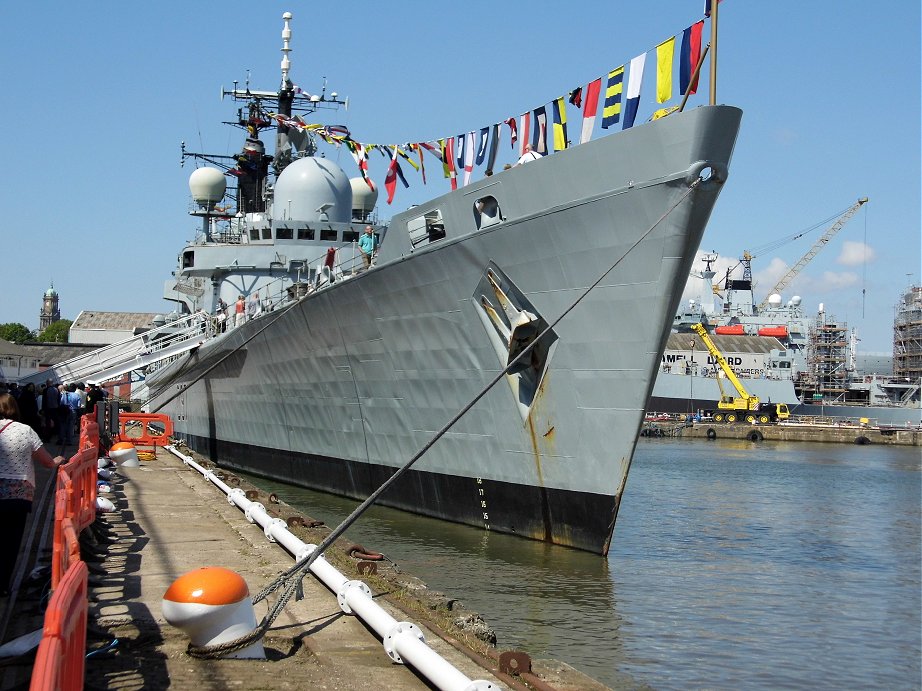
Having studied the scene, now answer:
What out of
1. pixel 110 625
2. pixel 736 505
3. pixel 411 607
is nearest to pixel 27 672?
pixel 110 625

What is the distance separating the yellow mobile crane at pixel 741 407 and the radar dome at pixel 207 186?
126ft

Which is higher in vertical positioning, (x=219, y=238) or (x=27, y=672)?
(x=219, y=238)

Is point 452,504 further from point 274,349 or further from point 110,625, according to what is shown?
point 110,625

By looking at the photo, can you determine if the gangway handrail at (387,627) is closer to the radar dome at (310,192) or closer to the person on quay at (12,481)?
the person on quay at (12,481)

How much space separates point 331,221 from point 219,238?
3.80 metres

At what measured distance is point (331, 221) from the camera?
23.1m

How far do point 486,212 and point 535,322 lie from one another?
1.66m

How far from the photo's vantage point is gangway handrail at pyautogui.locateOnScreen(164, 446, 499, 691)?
416cm

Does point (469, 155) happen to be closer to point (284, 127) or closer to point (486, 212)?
point (486, 212)

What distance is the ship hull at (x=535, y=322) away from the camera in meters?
9.48

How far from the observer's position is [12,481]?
532cm

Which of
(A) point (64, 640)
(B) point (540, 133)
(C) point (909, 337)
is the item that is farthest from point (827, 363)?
(A) point (64, 640)

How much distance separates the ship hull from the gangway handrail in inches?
87.3

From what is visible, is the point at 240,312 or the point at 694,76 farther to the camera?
the point at 240,312
